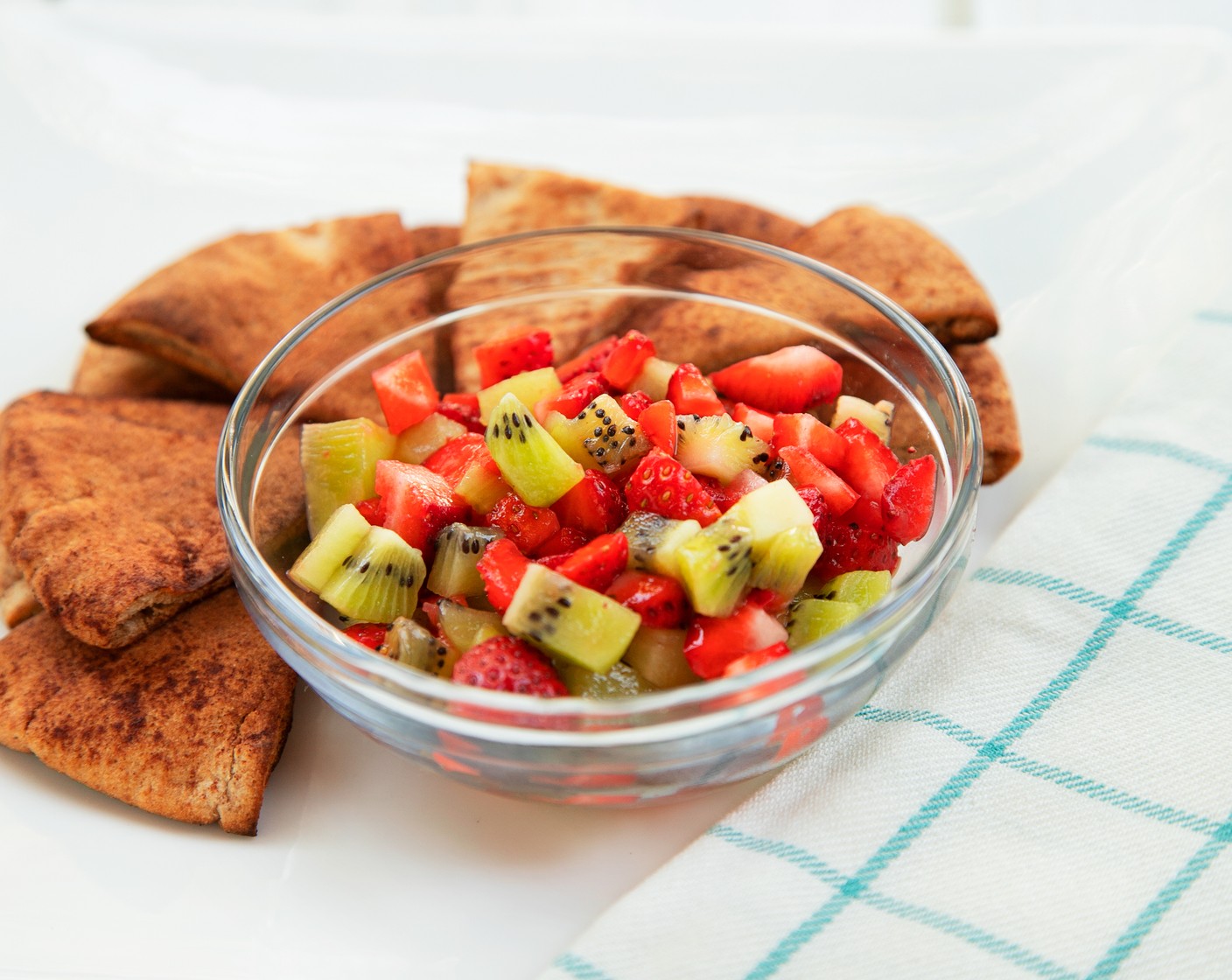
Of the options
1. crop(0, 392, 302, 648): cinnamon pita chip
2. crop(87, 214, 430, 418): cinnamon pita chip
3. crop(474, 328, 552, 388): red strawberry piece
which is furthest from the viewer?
crop(87, 214, 430, 418): cinnamon pita chip

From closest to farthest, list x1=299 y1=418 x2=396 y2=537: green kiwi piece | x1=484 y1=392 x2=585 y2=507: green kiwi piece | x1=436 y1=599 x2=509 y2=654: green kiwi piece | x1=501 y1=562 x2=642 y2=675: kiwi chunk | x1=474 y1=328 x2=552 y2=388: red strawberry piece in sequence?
x1=501 y1=562 x2=642 y2=675: kiwi chunk < x1=436 y1=599 x2=509 y2=654: green kiwi piece < x1=484 y1=392 x2=585 y2=507: green kiwi piece < x1=299 y1=418 x2=396 y2=537: green kiwi piece < x1=474 y1=328 x2=552 y2=388: red strawberry piece

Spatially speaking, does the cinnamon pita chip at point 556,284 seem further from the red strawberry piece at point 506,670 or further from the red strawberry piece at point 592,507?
the red strawberry piece at point 506,670

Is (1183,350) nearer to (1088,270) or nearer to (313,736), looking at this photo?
(1088,270)

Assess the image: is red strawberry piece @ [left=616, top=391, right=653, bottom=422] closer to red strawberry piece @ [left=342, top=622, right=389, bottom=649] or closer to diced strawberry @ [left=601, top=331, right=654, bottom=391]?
diced strawberry @ [left=601, top=331, right=654, bottom=391]

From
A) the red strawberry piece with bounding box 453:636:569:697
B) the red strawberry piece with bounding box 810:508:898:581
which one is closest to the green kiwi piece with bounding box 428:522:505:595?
the red strawberry piece with bounding box 453:636:569:697

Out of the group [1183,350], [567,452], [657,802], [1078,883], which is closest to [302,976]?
[657,802]

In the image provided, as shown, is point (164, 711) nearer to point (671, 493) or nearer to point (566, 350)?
point (671, 493)

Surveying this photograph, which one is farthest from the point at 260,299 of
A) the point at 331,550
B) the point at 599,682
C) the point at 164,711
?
the point at 599,682
